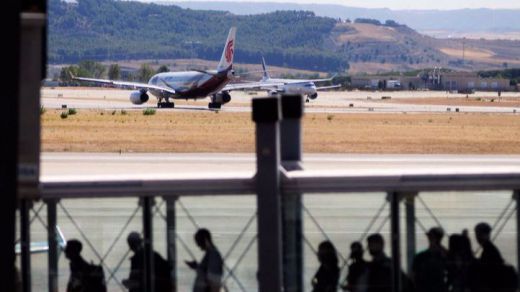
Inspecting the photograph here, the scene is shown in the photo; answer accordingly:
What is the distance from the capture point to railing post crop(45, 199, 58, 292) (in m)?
8.30

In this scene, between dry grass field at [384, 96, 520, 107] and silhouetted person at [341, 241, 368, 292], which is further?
dry grass field at [384, 96, 520, 107]

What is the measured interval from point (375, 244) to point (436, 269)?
1.53 ft

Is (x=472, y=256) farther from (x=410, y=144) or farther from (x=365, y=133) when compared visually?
(x=365, y=133)

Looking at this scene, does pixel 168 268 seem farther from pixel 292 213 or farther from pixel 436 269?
pixel 436 269

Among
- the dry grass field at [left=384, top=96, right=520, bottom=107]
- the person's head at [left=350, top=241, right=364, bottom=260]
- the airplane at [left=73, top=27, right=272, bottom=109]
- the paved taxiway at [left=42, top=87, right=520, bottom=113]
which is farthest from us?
the dry grass field at [left=384, top=96, right=520, bottom=107]

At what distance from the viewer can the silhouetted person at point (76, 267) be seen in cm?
855

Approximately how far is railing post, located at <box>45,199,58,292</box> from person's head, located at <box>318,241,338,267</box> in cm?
190

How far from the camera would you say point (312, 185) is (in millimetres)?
8055

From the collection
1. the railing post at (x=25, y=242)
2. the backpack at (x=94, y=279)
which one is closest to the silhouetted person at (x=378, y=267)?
the backpack at (x=94, y=279)

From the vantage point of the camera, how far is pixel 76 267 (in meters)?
8.56

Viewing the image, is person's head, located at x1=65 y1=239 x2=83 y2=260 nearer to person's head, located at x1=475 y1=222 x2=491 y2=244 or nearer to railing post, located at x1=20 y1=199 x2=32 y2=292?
railing post, located at x1=20 y1=199 x2=32 y2=292

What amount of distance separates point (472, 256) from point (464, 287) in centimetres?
23

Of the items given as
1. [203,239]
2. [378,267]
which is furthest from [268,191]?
[378,267]

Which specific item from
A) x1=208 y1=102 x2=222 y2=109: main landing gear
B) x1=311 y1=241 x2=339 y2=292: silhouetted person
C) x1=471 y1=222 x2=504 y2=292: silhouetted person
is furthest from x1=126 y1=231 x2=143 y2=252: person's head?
x1=208 y1=102 x2=222 y2=109: main landing gear
